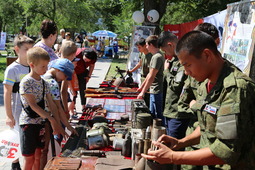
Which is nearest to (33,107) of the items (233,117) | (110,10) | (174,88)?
(174,88)

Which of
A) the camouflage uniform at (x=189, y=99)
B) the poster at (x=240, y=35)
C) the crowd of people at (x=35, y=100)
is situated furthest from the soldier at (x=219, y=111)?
the poster at (x=240, y=35)

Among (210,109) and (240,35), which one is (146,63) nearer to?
(240,35)

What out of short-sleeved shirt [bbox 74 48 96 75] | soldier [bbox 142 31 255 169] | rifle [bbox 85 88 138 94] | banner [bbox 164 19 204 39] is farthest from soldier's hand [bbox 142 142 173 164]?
banner [bbox 164 19 204 39]

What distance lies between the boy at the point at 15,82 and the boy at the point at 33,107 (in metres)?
0.30

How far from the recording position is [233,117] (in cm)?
135

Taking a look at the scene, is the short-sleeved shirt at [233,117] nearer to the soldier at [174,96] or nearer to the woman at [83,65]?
the soldier at [174,96]

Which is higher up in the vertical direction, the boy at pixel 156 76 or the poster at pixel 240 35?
the poster at pixel 240 35

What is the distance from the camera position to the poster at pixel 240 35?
3398 mm

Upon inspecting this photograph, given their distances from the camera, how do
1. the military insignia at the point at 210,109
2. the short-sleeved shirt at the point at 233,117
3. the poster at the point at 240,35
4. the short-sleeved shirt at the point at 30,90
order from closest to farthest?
1. the short-sleeved shirt at the point at 233,117
2. the military insignia at the point at 210,109
3. the short-sleeved shirt at the point at 30,90
4. the poster at the point at 240,35

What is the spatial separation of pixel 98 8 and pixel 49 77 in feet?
106

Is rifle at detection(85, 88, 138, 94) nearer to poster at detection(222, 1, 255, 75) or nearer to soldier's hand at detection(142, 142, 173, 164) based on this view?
Answer: poster at detection(222, 1, 255, 75)

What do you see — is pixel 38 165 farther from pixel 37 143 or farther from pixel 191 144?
pixel 191 144

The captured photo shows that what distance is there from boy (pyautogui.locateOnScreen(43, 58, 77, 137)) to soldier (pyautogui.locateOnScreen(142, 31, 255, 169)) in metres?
1.56

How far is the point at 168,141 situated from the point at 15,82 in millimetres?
1847
